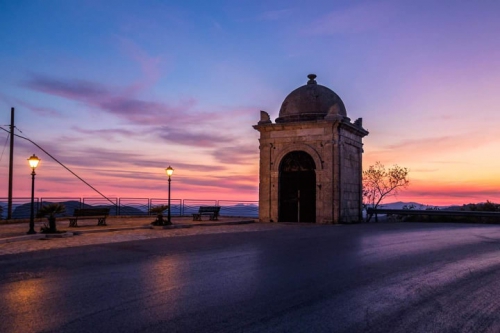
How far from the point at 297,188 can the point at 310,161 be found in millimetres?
1796

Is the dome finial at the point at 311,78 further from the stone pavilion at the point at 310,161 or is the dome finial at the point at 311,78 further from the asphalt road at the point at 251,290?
the asphalt road at the point at 251,290

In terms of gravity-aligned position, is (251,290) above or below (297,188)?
below

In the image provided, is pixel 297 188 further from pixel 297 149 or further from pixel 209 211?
pixel 209 211

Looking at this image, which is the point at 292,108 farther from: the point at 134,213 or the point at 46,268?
the point at 46,268

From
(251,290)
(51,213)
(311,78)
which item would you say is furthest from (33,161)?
(311,78)

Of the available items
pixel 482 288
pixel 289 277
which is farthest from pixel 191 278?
pixel 482 288

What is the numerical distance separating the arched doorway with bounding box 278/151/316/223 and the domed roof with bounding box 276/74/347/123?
7.69 feet

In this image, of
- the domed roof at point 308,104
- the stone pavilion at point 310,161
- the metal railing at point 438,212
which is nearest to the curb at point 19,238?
the stone pavilion at point 310,161

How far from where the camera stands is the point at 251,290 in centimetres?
699

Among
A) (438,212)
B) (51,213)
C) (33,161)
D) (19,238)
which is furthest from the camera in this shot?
(438,212)

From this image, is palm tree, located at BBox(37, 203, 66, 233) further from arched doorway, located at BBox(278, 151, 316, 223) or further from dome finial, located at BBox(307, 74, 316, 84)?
dome finial, located at BBox(307, 74, 316, 84)

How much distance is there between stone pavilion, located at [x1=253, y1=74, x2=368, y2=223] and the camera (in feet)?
79.6

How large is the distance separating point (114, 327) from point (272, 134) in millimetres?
21771

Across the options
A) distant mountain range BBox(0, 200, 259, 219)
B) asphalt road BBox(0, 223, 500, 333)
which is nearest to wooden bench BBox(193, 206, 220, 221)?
distant mountain range BBox(0, 200, 259, 219)
